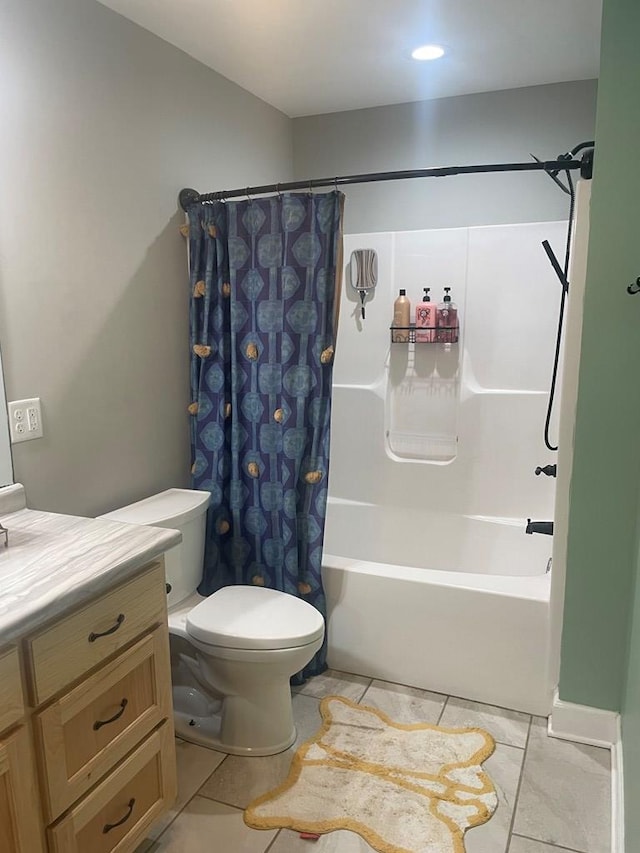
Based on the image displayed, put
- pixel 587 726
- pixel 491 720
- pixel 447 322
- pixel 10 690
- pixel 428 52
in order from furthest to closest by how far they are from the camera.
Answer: pixel 447 322, pixel 428 52, pixel 491 720, pixel 587 726, pixel 10 690

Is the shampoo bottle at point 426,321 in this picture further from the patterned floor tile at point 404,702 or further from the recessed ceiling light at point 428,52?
the patterned floor tile at point 404,702

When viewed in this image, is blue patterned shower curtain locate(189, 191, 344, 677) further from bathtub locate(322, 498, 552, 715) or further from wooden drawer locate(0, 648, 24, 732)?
wooden drawer locate(0, 648, 24, 732)

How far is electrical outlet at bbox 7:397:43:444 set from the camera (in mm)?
1866

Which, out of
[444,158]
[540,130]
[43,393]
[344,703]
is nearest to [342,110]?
[444,158]

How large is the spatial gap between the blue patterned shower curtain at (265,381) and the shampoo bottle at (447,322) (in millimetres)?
1004

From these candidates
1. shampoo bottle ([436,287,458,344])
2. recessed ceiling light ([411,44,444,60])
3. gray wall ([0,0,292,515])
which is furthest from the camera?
shampoo bottle ([436,287,458,344])

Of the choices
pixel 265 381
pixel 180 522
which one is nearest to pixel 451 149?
pixel 265 381

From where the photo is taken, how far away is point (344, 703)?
7.70 feet

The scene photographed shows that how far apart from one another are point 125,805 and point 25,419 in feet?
3.59

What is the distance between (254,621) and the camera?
6.68 feet

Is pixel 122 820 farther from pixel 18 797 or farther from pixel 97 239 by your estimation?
pixel 97 239

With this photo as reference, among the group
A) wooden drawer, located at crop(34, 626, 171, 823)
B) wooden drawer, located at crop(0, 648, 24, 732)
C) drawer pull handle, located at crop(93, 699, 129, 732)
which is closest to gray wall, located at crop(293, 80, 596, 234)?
wooden drawer, located at crop(34, 626, 171, 823)

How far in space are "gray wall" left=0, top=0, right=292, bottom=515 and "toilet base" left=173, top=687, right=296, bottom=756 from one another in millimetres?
754

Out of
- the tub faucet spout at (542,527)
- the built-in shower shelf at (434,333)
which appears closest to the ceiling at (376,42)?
the built-in shower shelf at (434,333)
